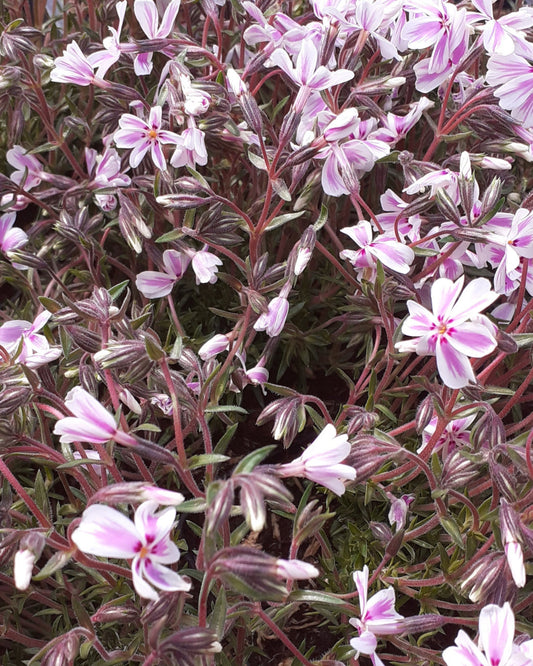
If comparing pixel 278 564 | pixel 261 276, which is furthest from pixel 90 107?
pixel 278 564

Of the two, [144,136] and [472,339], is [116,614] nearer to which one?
[472,339]

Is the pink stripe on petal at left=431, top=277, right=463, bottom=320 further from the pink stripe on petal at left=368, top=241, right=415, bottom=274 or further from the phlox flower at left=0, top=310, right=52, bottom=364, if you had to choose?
the phlox flower at left=0, top=310, right=52, bottom=364

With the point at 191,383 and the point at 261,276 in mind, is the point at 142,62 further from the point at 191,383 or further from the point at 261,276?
the point at 191,383

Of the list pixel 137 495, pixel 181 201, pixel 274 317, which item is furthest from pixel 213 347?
pixel 137 495

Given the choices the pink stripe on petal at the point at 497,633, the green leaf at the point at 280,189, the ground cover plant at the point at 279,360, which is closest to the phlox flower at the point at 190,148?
the ground cover plant at the point at 279,360

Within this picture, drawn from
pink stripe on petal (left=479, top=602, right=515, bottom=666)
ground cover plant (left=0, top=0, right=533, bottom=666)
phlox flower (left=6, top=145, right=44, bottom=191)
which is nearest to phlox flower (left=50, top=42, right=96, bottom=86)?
ground cover plant (left=0, top=0, right=533, bottom=666)
